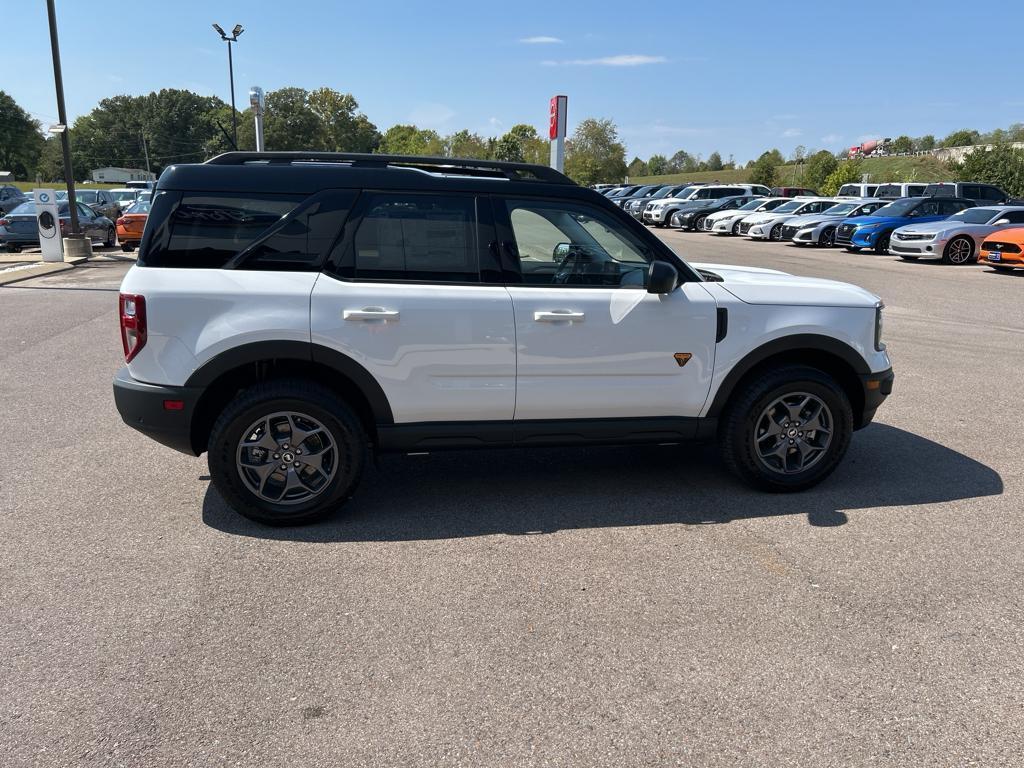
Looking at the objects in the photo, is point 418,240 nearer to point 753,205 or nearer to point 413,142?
point 753,205

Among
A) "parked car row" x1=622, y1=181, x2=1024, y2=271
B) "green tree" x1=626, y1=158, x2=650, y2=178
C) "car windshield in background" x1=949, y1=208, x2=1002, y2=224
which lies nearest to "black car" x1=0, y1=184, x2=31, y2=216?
"parked car row" x1=622, y1=181, x2=1024, y2=271

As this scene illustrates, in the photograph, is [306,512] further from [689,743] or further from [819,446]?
[819,446]

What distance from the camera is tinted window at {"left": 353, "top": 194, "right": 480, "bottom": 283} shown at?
14.0 feet

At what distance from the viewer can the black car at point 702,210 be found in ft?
116

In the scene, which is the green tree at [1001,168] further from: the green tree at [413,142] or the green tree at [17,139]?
the green tree at [17,139]

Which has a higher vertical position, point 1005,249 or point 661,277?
point 661,277

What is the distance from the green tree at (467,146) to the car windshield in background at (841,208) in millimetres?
56434

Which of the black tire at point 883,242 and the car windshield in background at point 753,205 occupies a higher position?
the car windshield in background at point 753,205

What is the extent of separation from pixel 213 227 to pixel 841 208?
88.4 ft

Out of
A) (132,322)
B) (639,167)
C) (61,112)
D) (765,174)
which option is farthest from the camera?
(639,167)

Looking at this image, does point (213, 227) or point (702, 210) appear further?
point (702, 210)

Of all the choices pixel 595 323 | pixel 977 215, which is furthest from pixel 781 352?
pixel 977 215

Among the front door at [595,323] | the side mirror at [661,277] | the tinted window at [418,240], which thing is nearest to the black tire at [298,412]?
the tinted window at [418,240]

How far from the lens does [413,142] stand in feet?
327
